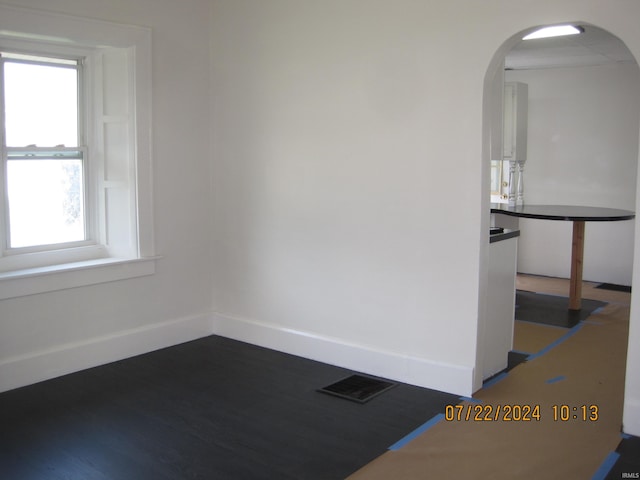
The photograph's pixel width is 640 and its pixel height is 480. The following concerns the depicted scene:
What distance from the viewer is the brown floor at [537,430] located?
3188 mm

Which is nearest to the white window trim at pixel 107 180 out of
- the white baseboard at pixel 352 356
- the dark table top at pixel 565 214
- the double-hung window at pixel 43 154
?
the double-hung window at pixel 43 154

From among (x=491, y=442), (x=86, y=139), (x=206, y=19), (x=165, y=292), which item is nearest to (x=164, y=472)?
(x=491, y=442)

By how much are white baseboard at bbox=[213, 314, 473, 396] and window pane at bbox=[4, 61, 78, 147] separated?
1850mm

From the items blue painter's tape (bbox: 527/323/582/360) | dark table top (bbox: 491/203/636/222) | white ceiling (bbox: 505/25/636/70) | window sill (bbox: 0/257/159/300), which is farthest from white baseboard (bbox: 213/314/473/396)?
white ceiling (bbox: 505/25/636/70)

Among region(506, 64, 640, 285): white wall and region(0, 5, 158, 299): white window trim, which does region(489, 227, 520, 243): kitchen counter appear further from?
region(506, 64, 640, 285): white wall

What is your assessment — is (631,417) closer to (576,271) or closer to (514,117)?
(576,271)

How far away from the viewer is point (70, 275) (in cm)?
444

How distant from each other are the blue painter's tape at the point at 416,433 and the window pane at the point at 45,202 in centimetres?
277

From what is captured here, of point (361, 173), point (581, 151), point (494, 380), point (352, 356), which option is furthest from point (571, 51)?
point (352, 356)

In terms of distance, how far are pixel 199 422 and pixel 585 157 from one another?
19.5 feet

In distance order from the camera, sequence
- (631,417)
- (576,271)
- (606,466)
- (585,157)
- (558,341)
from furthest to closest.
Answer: (585,157) < (576,271) < (558,341) < (631,417) < (606,466)

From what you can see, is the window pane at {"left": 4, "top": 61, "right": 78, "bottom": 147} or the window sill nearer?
the window sill

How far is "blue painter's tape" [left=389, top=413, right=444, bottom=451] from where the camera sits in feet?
11.2

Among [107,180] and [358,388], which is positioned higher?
[107,180]
